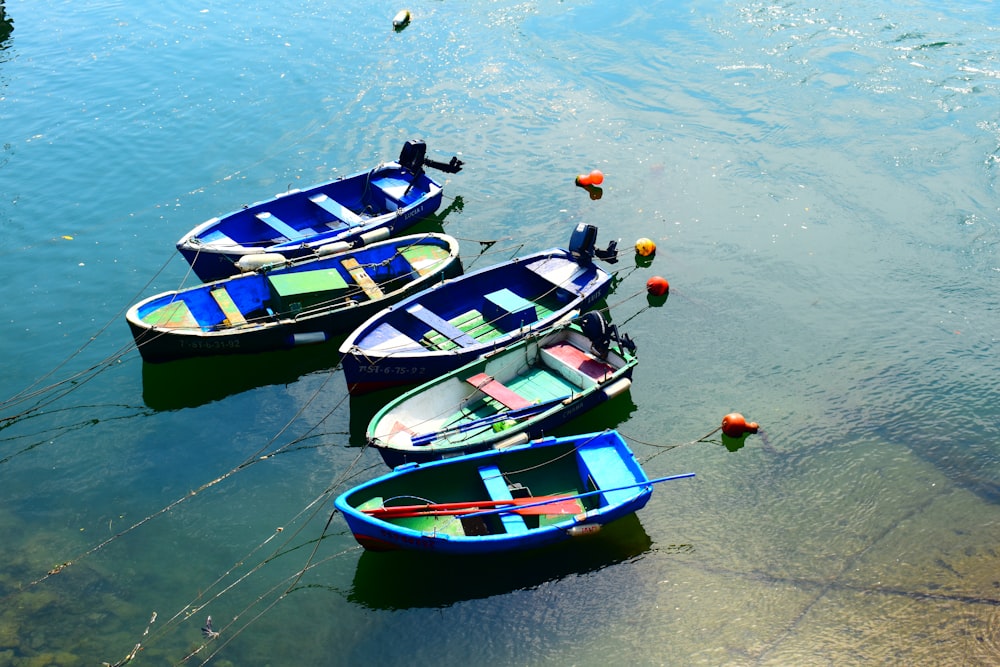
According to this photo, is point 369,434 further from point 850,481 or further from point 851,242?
point 851,242

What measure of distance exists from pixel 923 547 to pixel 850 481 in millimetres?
2366

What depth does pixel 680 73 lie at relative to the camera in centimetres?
4203

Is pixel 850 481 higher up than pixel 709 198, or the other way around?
pixel 709 198

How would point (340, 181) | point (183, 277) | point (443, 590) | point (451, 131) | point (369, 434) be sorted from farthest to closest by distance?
1. point (451, 131)
2. point (340, 181)
3. point (183, 277)
4. point (369, 434)
5. point (443, 590)

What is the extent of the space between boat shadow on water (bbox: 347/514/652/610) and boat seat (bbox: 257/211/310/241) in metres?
12.9

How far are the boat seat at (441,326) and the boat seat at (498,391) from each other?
→ 146 centimetres

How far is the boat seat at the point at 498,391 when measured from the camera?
72.8ft

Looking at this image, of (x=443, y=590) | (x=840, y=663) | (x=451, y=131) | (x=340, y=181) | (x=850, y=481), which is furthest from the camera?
(x=451, y=131)

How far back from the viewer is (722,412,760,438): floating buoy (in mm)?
22859

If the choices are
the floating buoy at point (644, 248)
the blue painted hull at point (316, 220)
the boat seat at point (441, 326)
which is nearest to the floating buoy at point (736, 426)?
the boat seat at point (441, 326)

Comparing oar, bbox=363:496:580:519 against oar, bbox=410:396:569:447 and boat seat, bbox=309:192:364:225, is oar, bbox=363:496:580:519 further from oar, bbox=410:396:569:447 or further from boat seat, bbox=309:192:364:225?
boat seat, bbox=309:192:364:225

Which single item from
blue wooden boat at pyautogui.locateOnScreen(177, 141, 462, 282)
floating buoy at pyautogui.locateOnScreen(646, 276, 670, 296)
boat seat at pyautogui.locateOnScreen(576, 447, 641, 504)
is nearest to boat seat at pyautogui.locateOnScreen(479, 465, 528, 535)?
boat seat at pyautogui.locateOnScreen(576, 447, 641, 504)

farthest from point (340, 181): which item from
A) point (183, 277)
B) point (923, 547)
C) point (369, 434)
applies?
point (923, 547)

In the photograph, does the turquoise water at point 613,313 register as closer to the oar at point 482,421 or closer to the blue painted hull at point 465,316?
the oar at point 482,421
